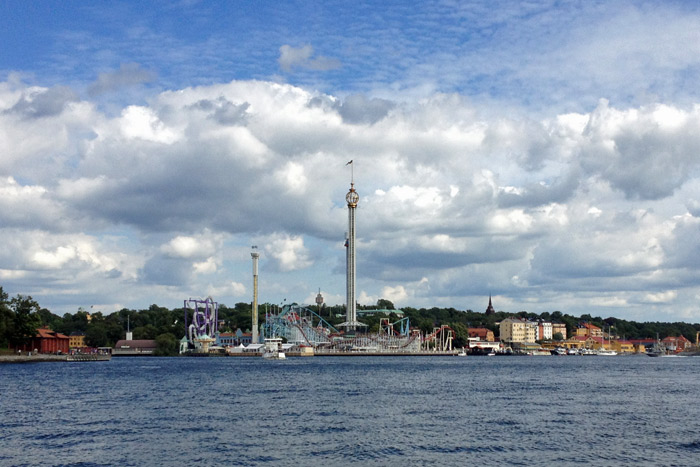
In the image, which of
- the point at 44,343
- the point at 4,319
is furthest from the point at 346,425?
the point at 44,343

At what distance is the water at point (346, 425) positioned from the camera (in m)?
36.9

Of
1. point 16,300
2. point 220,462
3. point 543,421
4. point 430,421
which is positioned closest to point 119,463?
point 220,462

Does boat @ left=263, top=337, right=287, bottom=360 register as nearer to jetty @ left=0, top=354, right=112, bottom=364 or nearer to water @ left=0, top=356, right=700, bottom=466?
jetty @ left=0, top=354, right=112, bottom=364

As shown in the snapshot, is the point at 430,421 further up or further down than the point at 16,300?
further down

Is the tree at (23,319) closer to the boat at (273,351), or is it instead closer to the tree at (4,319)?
the tree at (4,319)

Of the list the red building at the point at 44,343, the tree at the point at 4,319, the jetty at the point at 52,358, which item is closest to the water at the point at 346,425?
the tree at the point at 4,319

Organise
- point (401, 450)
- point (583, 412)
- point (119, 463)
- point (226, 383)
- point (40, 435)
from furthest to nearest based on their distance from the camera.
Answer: point (226, 383) → point (583, 412) → point (40, 435) → point (401, 450) → point (119, 463)

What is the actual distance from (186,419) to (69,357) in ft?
396

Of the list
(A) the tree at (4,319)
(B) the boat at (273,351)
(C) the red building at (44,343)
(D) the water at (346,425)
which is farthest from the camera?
(B) the boat at (273,351)

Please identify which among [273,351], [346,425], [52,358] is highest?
[346,425]

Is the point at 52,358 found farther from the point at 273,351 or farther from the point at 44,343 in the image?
the point at 273,351

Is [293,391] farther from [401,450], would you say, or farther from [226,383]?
[401,450]

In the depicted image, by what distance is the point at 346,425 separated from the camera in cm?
4769

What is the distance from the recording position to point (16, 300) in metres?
137
